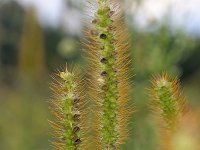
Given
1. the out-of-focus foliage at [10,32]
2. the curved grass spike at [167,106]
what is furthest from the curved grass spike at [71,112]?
the out-of-focus foliage at [10,32]

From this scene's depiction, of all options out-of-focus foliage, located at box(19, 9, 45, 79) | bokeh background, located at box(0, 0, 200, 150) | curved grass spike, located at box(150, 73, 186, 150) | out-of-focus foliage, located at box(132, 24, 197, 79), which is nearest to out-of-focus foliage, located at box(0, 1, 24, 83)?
out-of-focus foliage, located at box(19, 9, 45, 79)

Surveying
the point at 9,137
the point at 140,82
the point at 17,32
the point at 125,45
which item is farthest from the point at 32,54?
the point at 17,32

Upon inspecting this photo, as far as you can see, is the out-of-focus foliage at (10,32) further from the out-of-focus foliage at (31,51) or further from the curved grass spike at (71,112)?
the curved grass spike at (71,112)

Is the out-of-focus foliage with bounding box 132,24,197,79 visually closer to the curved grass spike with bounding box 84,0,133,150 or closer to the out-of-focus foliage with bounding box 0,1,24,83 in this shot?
the curved grass spike with bounding box 84,0,133,150

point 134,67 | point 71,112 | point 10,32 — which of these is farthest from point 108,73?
point 10,32

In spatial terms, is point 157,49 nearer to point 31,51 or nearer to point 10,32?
point 31,51

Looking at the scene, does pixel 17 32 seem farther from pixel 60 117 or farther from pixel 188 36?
pixel 60 117
